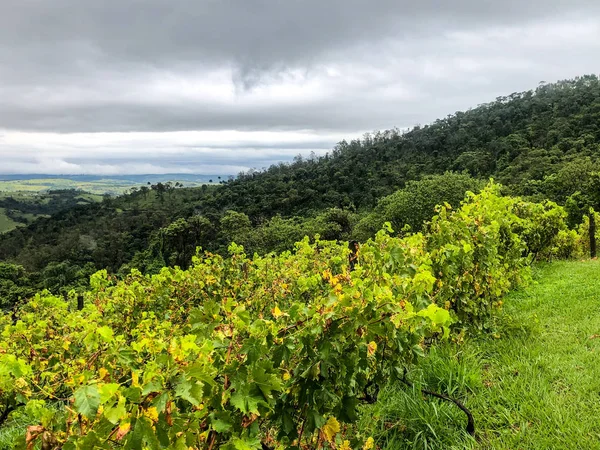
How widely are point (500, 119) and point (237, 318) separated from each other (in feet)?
275

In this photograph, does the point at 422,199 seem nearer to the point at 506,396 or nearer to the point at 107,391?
the point at 506,396

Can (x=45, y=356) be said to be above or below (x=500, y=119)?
below

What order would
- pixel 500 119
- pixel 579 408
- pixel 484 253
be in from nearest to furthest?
pixel 579 408 → pixel 484 253 → pixel 500 119

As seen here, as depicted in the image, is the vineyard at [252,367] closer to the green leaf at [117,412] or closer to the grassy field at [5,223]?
the green leaf at [117,412]

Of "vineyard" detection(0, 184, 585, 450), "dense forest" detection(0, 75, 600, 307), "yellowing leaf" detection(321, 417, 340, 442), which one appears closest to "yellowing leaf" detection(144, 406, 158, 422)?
"vineyard" detection(0, 184, 585, 450)

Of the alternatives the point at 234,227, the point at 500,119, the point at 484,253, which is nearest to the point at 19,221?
the point at 234,227

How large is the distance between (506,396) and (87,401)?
132 inches

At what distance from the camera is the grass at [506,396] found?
9.75 ft

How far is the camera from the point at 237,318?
2152 mm

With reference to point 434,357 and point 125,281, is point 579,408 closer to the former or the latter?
point 434,357

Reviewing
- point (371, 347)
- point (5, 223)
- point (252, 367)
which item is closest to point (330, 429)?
point (371, 347)

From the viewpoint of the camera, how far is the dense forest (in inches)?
1430

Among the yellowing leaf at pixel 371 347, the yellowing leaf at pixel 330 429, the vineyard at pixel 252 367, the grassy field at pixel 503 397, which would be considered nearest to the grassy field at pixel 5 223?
the grassy field at pixel 503 397

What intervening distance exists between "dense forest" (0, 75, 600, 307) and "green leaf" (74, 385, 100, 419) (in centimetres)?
2840
